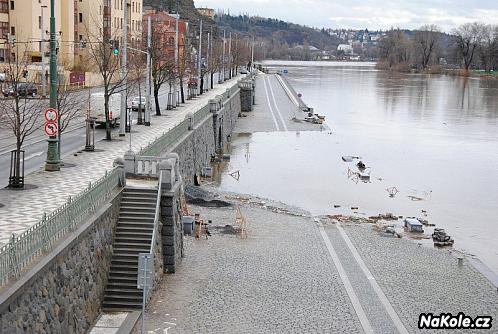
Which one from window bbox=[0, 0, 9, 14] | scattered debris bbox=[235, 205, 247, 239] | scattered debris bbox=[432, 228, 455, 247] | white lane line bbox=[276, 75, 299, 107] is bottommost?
scattered debris bbox=[432, 228, 455, 247]

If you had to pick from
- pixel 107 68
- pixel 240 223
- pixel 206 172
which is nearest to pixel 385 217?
pixel 240 223

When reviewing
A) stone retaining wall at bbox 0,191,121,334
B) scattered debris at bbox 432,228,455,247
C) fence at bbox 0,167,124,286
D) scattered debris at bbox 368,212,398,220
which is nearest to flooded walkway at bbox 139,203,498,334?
scattered debris at bbox 432,228,455,247

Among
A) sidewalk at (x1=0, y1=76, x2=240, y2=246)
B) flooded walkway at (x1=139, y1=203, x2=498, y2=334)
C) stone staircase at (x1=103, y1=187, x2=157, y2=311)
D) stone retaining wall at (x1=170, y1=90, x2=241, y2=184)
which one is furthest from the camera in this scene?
stone retaining wall at (x1=170, y1=90, x2=241, y2=184)

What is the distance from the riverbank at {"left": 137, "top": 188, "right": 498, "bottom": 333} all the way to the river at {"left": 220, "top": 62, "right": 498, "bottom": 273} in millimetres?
4053

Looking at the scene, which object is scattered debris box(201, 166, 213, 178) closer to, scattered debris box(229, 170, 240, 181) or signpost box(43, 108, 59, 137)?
scattered debris box(229, 170, 240, 181)

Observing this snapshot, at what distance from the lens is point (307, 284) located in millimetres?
22125

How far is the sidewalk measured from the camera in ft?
57.0

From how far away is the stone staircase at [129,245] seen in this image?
1844 cm

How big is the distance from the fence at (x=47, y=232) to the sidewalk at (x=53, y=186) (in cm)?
125

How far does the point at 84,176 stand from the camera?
2416 centimetres

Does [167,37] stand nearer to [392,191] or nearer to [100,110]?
[100,110]

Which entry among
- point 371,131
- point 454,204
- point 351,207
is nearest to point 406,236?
point 351,207

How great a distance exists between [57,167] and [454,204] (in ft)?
74.0

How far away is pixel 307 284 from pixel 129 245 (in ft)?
18.8
